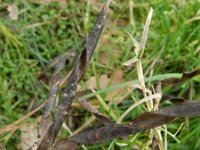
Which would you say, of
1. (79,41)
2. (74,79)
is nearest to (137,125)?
(74,79)

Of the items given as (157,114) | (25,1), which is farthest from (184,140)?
(25,1)

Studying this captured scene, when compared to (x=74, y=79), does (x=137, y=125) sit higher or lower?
lower

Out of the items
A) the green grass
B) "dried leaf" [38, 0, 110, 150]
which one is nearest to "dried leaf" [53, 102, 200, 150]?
"dried leaf" [38, 0, 110, 150]

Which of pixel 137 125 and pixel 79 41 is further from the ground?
pixel 79 41

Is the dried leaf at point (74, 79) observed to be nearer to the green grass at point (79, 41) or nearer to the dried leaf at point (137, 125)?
the dried leaf at point (137, 125)

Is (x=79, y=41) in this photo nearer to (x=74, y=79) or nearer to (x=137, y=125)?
(x=74, y=79)

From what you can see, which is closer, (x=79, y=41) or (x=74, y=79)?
(x=74, y=79)

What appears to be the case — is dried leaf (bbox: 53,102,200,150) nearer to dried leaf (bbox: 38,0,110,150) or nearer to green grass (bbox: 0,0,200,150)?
dried leaf (bbox: 38,0,110,150)

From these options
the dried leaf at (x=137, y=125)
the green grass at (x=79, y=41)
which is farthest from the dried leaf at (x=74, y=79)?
the green grass at (x=79, y=41)

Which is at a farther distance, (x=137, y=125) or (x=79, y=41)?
(x=79, y=41)

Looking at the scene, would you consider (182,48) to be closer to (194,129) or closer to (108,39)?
(108,39)
